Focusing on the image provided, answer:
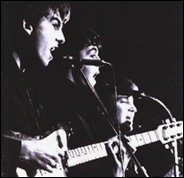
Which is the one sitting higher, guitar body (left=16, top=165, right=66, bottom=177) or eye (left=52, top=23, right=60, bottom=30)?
eye (left=52, top=23, right=60, bottom=30)

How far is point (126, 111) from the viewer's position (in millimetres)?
2266

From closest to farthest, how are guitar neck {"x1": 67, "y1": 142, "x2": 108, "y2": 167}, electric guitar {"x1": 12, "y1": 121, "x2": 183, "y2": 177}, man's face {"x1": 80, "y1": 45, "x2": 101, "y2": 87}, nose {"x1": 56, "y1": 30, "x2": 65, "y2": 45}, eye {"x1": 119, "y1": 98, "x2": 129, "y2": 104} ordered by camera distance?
electric guitar {"x1": 12, "y1": 121, "x2": 183, "y2": 177}, guitar neck {"x1": 67, "y1": 142, "x2": 108, "y2": 167}, nose {"x1": 56, "y1": 30, "x2": 65, "y2": 45}, man's face {"x1": 80, "y1": 45, "x2": 101, "y2": 87}, eye {"x1": 119, "y1": 98, "x2": 129, "y2": 104}

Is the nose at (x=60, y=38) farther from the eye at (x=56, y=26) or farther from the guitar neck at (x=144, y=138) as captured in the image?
the guitar neck at (x=144, y=138)

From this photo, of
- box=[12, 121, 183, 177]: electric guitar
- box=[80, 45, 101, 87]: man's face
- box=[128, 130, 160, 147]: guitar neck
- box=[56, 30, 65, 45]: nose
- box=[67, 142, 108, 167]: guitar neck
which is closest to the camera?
box=[12, 121, 183, 177]: electric guitar

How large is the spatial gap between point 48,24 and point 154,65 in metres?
1.06

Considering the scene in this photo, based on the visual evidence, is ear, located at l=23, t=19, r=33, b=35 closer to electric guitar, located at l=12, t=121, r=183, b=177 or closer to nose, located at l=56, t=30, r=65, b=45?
nose, located at l=56, t=30, r=65, b=45

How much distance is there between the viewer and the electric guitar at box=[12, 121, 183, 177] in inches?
58.5

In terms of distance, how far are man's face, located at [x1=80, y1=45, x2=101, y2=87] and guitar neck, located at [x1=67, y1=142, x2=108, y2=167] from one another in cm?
43

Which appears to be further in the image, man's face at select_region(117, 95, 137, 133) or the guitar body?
man's face at select_region(117, 95, 137, 133)

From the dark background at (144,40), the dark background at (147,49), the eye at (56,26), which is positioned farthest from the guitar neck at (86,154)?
the eye at (56,26)

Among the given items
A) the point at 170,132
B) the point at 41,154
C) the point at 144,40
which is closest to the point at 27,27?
the point at 41,154

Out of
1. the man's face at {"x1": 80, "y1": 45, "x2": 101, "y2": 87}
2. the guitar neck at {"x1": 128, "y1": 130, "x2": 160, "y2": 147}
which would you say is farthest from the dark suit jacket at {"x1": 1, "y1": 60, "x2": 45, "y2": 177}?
the guitar neck at {"x1": 128, "y1": 130, "x2": 160, "y2": 147}

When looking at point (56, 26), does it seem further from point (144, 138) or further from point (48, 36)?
point (144, 138)

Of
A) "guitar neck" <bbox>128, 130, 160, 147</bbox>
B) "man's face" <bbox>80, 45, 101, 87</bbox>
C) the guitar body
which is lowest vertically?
the guitar body
